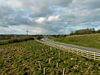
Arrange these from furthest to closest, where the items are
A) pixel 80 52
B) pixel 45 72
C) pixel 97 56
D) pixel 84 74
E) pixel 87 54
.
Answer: pixel 80 52, pixel 87 54, pixel 97 56, pixel 45 72, pixel 84 74

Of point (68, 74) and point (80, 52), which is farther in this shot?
point (80, 52)

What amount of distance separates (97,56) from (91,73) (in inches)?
357

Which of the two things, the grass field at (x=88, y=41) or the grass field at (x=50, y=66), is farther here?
the grass field at (x=88, y=41)

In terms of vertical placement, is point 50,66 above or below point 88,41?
above

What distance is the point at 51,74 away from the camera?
10.5 metres

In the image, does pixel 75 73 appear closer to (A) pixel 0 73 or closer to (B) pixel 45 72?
(B) pixel 45 72

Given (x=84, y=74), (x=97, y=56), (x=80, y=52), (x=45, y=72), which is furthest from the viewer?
(x=80, y=52)

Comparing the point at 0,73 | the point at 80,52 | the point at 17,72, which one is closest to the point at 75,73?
the point at 17,72

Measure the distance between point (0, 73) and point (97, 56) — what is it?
15259 mm

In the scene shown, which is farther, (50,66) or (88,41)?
(88,41)

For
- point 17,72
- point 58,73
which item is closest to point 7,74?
point 17,72

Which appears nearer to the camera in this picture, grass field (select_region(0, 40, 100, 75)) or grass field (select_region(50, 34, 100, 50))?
grass field (select_region(0, 40, 100, 75))

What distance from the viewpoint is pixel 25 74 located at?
11.2 m

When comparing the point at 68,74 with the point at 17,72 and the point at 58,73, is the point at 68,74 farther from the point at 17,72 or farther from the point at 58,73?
the point at 17,72
